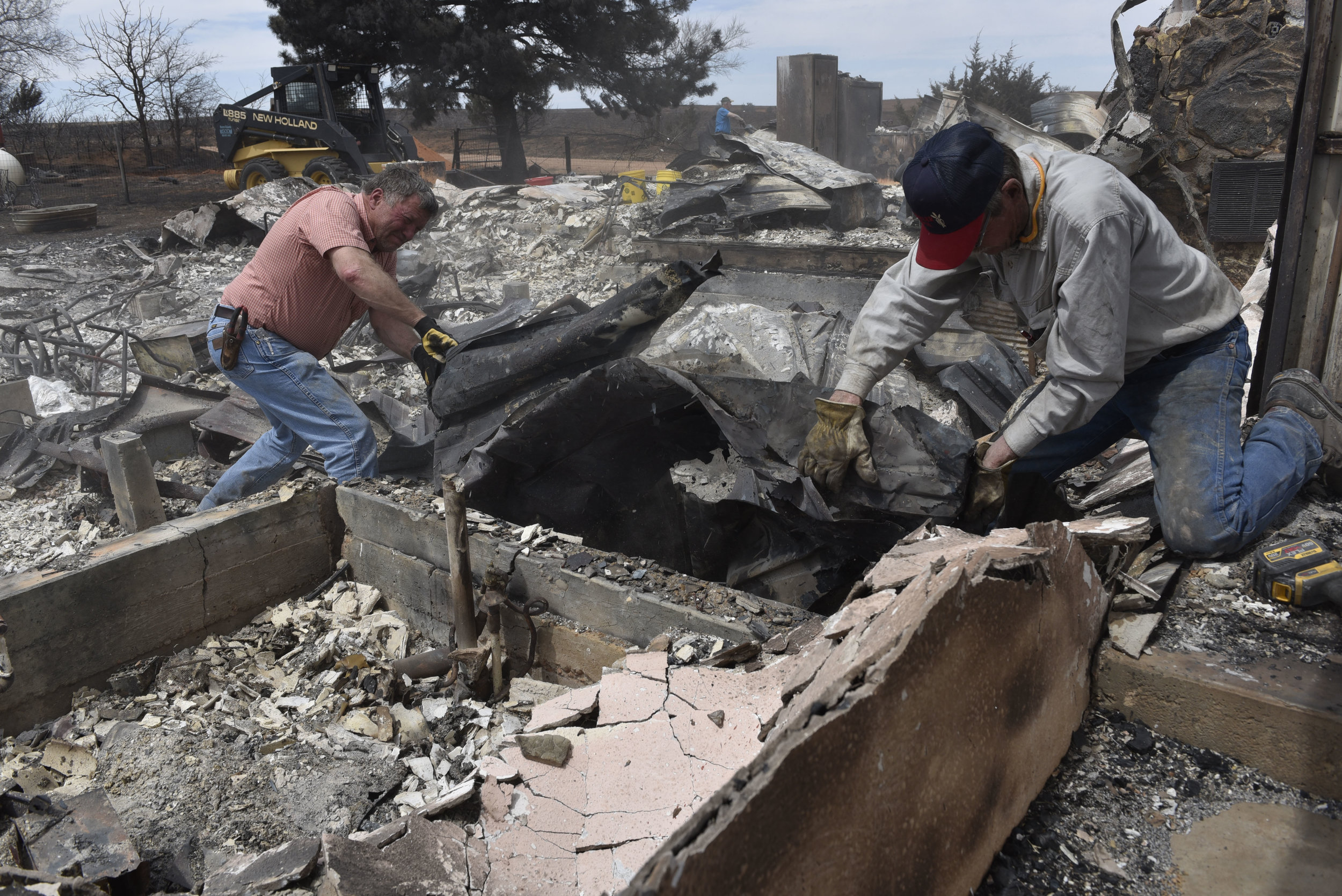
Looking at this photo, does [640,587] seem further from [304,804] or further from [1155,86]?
[1155,86]

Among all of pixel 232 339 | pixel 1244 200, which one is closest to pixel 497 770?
pixel 232 339

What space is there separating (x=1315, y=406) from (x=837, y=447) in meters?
1.62

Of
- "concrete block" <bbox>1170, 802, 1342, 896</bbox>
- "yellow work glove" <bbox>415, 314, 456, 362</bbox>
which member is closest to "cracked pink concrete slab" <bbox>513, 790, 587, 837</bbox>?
"concrete block" <bbox>1170, 802, 1342, 896</bbox>

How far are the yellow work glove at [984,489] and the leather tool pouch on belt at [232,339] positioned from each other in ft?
10.7

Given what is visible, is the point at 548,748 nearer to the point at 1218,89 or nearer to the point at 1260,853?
the point at 1260,853

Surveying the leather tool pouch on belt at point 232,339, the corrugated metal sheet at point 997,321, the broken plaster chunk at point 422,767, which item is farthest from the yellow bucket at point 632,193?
the broken plaster chunk at point 422,767

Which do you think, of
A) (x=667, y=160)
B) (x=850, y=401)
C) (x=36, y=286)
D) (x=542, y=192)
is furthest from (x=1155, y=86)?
(x=667, y=160)

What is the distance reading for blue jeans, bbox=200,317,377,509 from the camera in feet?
12.7

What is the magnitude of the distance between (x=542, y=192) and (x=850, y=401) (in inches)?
472

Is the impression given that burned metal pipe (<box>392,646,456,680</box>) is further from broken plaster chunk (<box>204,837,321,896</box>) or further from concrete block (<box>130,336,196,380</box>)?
concrete block (<box>130,336,196,380</box>)

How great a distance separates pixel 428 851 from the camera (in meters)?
1.96

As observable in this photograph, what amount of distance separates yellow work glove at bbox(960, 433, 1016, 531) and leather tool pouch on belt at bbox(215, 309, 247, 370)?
10.7ft

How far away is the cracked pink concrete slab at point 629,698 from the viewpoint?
7.29 feet

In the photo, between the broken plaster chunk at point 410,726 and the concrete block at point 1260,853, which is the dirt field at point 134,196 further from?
the concrete block at point 1260,853
